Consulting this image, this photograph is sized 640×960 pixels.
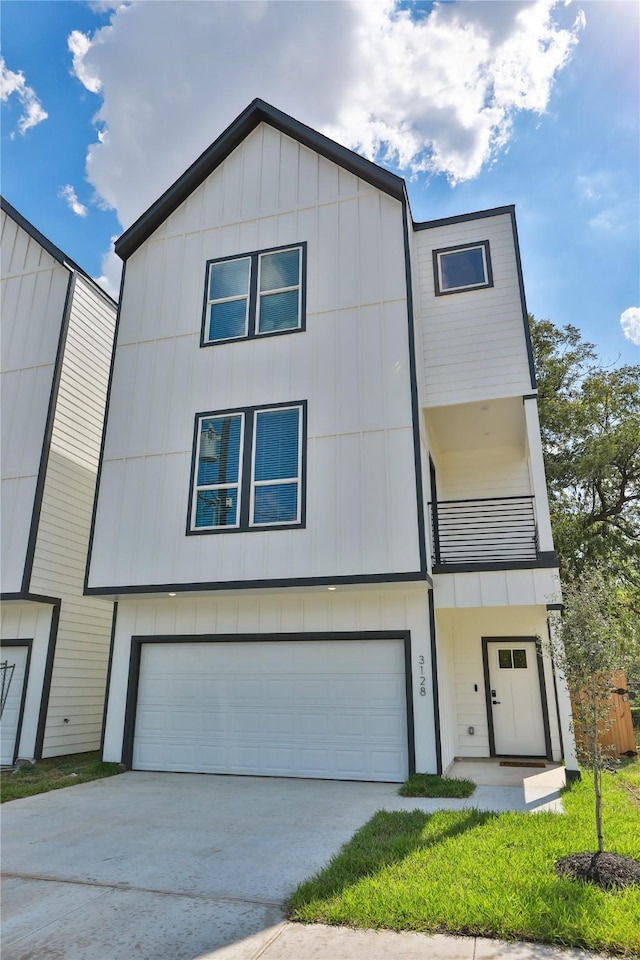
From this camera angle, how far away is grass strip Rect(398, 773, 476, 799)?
7199mm

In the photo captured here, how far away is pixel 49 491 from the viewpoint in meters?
11.6

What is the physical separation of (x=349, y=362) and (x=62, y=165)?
7917 millimetres

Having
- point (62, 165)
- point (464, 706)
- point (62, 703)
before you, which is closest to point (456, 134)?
point (62, 165)

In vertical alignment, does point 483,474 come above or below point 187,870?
above

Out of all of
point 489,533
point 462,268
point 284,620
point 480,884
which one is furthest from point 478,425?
point 480,884

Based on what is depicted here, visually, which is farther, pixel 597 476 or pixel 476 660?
pixel 597 476

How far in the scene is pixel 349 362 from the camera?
31.9 feet

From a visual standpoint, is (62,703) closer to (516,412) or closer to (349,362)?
(349,362)

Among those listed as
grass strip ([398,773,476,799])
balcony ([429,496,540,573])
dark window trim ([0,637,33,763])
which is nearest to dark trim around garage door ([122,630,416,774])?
grass strip ([398,773,476,799])

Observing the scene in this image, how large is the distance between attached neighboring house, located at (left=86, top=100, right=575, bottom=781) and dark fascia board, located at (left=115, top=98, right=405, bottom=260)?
4 centimetres

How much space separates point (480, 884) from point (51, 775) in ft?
26.0

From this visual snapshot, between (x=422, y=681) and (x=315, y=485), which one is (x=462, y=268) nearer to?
(x=315, y=485)

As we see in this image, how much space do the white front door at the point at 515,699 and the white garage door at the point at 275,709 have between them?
293cm

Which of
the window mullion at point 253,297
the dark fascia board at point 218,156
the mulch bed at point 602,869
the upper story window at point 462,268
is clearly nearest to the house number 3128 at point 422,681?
the mulch bed at point 602,869
